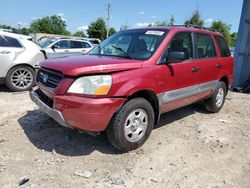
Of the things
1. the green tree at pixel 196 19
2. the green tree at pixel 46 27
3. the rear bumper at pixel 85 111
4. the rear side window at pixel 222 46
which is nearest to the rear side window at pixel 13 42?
the rear bumper at pixel 85 111

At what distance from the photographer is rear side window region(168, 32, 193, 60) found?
4.33m

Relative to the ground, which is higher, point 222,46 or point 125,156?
point 222,46

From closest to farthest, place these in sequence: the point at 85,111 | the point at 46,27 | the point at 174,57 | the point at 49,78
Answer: the point at 85,111 → the point at 49,78 → the point at 174,57 → the point at 46,27

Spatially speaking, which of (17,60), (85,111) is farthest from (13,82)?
(85,111)

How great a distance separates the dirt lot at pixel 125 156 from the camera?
125 inches

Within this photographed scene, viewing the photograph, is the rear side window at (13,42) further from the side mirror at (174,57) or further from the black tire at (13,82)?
the side mirror at (174,57)

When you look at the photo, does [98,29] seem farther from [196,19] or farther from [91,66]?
[91,66]

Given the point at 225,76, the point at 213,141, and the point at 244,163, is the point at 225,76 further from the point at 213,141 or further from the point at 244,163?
the point at 244,163

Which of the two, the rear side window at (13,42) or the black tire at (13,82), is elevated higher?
the rear side window at (13,42)

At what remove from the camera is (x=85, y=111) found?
3.22 metres

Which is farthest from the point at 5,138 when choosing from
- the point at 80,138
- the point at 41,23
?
the point at 41,23

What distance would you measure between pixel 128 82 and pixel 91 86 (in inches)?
20.9

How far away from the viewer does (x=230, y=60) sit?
6098 mm

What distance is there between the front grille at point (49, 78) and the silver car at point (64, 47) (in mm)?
6880
